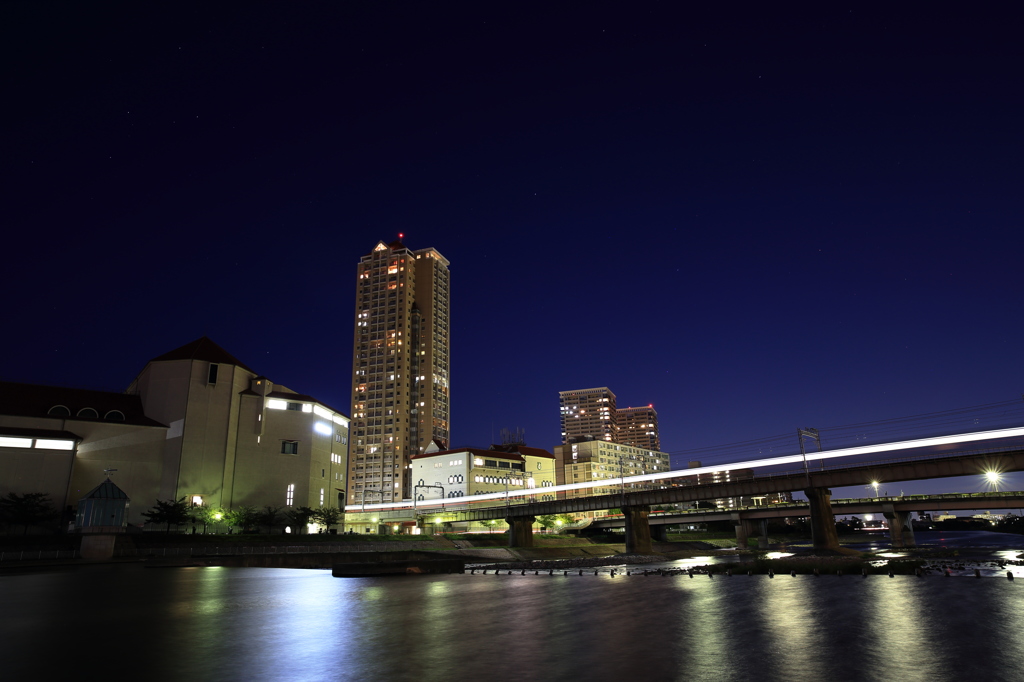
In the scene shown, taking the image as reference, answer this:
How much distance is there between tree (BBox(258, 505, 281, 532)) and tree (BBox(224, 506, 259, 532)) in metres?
0.98

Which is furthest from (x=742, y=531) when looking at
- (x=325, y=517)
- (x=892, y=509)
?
(x=325, y=517)

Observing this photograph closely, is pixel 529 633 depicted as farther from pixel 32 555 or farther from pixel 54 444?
pixel 54 444

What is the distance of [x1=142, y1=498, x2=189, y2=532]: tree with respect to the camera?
78.8 m

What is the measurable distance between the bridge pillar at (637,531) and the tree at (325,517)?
1884 inches

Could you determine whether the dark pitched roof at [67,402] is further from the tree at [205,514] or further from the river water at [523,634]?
the river water at [523,634]

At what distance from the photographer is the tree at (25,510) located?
2741 inches

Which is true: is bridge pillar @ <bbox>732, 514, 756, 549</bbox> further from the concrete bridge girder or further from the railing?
the railing

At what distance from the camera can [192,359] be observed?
308ft

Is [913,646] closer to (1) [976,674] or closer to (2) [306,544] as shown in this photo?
(1) [976,674]

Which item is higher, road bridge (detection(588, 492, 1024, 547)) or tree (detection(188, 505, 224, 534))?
tree (detection(188, 505, 224, 534))

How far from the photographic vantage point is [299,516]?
93.4m

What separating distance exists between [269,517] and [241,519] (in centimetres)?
402

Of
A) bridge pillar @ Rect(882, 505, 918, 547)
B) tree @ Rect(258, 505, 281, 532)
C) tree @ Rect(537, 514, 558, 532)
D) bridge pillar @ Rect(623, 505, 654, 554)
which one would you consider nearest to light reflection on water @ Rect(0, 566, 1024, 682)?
bridge pillar @ Rect(623, 505, 654, 554)

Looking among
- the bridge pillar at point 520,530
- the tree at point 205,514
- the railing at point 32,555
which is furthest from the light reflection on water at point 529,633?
the bridge pillar at point 520,530
